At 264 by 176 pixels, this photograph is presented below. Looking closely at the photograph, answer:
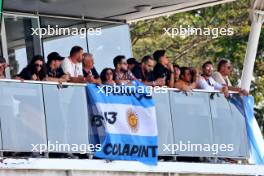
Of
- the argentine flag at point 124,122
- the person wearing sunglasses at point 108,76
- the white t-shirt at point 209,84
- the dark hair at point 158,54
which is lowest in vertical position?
the argentine flag at point 124,122

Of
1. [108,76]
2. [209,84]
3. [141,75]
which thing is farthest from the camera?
[209,84]

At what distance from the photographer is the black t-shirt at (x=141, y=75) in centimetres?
2583

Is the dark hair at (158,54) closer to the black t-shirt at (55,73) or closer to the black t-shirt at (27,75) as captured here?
the black t-shirt at (55,73)

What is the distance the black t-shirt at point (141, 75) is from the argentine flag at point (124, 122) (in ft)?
1.39

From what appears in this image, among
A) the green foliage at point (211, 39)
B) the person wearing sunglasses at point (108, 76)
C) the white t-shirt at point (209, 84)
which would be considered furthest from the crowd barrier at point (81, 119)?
the green foliage at point (211, 39)

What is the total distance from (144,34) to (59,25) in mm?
12334

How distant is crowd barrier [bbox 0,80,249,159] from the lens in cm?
2370

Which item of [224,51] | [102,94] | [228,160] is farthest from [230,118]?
[224,51]

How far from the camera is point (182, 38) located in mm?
42125

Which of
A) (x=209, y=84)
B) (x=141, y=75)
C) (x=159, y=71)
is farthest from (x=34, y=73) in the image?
(x=209, y=84)

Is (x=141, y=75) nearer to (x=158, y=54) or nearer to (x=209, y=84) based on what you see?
(x=158, y=54)

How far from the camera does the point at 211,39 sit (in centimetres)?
4181

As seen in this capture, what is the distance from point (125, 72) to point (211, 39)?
16657mm

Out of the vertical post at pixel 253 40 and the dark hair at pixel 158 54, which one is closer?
the dark hair at pixel 158 54
